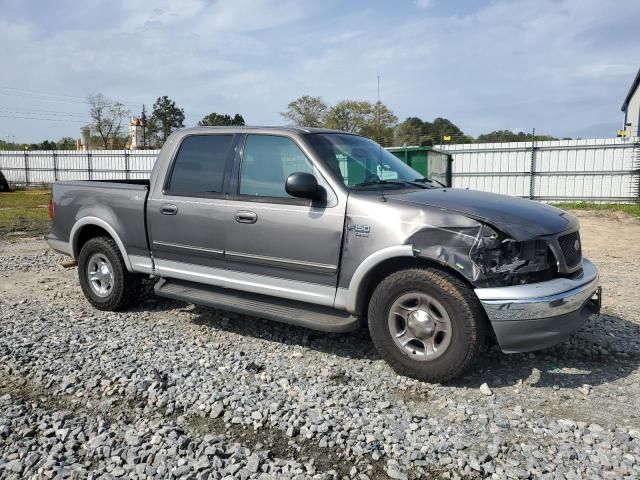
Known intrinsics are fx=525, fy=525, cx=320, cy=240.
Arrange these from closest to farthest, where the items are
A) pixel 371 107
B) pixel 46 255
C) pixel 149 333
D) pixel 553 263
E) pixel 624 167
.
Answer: pixel 553 263, pixel 149 333, pixel 46 255, pixel 624 167, pixel 371 107

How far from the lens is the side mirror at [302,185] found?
13.1 feet

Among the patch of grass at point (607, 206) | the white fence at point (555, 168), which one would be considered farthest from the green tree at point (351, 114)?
the patch of grass at point (607, 206)

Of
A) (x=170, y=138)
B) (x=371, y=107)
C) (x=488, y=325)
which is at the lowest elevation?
(x=488, y=325)

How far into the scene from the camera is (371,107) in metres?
44.7

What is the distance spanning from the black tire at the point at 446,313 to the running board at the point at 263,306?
0.28 m

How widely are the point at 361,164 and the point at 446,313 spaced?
160 centimetres

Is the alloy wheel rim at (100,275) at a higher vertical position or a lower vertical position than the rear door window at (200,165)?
lower

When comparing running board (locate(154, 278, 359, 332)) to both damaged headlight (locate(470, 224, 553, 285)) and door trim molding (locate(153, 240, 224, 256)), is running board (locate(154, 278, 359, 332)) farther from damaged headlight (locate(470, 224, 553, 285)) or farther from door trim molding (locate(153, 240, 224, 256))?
damaged headlight (locate(470, 224, 553, 285))

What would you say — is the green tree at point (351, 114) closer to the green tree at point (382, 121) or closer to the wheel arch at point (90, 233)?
the green tree at point (382, 121)

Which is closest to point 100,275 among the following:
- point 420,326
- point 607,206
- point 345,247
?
point 345,247

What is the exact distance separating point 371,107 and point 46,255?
38.3m

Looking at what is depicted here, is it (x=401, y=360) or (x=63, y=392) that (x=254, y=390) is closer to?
(x=401, y=360)

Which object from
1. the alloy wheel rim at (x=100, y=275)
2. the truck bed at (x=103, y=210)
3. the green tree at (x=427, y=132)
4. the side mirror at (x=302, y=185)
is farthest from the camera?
the green tree at (x=427, y=132)

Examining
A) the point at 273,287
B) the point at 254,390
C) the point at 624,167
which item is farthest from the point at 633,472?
the point at 624,167
